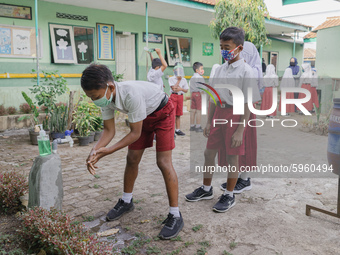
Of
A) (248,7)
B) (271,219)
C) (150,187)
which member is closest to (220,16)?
(248,7)

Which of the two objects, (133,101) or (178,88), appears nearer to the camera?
(133,101)

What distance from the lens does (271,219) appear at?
332 centimetres

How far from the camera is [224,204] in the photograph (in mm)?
3527

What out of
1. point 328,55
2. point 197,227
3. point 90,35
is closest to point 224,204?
point 197,227

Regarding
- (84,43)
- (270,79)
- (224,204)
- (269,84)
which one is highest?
(84,43)

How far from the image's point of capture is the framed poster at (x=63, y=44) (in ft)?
31.0

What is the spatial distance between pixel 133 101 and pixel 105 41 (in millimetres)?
8369

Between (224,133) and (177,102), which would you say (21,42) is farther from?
(224,133)

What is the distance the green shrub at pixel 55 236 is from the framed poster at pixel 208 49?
11.8m

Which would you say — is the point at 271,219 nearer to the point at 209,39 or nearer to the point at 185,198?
the point at 185,198

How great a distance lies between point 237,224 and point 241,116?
110 cm

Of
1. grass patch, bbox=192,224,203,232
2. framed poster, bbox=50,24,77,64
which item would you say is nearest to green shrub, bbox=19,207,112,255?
grass patch, bbox=192,224,203,232

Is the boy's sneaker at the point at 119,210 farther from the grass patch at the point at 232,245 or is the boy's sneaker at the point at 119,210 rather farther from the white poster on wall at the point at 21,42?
the white poster on wall at the point at 21,42

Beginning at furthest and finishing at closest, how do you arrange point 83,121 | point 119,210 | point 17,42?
point 17,42, point 83,121, point 119,210
